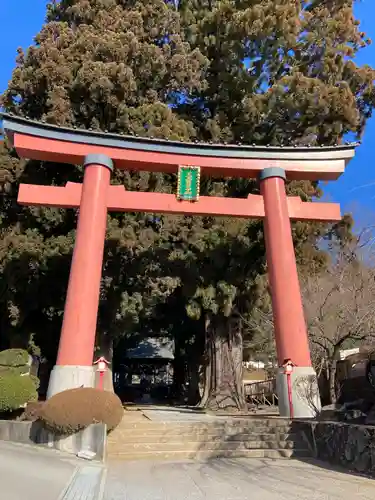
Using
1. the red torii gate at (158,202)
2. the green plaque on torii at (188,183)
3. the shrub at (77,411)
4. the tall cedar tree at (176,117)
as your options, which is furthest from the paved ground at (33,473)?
the green plaque on torii at (188,183)

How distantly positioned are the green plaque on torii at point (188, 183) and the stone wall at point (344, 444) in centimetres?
561

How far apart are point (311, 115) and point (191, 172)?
5009 millimetres

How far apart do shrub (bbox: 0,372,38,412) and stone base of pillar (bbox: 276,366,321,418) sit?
16.8 feet

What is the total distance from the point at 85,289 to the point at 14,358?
2021mm

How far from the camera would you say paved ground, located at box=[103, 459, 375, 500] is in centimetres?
450

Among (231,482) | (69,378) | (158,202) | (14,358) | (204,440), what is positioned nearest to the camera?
(231,482)

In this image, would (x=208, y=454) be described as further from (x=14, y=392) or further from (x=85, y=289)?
(x=85, y=289)

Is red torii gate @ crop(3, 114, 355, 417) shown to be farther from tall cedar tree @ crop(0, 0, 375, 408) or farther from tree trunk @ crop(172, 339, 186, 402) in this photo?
tree trunk @ crop(172, 339, 186, 402)

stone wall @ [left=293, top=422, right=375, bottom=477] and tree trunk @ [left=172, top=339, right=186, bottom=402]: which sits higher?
tree trunk @ [left=172, top=339, right=186, bottom=402]

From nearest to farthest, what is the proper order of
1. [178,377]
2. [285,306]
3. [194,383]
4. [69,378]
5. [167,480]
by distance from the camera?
[167,480] → [69,378] → [285,306] → [194,383] → [178,377]

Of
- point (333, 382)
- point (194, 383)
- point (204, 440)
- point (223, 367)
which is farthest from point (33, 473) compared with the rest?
point (194, 383)

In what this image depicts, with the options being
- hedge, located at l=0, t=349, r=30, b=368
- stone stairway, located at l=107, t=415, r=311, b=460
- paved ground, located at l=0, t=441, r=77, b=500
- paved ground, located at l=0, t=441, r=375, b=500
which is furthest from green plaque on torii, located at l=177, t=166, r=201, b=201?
paved ground, located at l=0, t=441, r=77, b=500

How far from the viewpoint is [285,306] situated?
998cm

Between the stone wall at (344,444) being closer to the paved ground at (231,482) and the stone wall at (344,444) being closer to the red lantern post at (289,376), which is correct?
the paved ground at (231,482)
